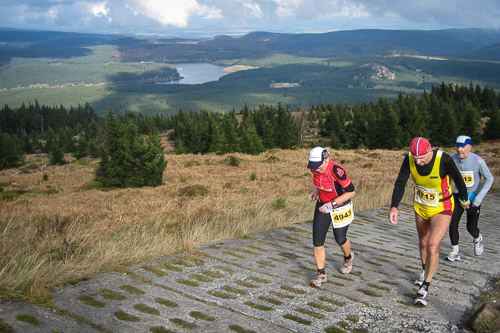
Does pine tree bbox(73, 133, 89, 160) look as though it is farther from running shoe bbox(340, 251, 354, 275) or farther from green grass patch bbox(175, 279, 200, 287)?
running shoe bbox(340, 251, 354, 275)

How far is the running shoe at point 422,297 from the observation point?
15.7 feet

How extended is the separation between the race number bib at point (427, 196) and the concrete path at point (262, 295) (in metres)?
1.26

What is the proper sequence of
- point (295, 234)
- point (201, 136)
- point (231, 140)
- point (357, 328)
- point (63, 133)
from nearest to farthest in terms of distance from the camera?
point (357, 328) → point (295, 234) → point (231, 140) → point (201, 136) → point (63, 133)

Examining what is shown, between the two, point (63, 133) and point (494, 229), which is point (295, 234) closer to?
point (494, 229)

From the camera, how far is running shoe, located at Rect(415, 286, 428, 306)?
4.78 metres

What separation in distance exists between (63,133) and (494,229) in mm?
100323

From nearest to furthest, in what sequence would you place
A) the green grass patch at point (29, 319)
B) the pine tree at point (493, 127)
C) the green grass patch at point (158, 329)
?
the green grass patch at point (29, 319) < the green grass patch at point (158, 329) < the pine tree at point (493, 127)

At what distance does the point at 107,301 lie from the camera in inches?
171

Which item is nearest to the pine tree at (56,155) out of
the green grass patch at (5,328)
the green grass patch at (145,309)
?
the green grass patch at (145,309)

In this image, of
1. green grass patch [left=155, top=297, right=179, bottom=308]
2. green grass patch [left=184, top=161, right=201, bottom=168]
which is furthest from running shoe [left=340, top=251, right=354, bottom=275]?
green grass patch [left=184, top=161, right=201, bottom=168]

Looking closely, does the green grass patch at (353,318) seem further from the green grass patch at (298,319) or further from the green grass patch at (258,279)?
the green grass patch at (258,279)

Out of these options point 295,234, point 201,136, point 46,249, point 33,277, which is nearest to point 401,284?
point 295,234

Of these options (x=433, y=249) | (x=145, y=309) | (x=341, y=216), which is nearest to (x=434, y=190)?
(x=433, y=249)

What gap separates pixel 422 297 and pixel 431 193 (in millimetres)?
1440
